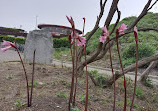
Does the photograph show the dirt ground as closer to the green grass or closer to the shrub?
the shrub

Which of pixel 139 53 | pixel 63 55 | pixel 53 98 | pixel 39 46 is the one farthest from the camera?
pixel 63 55

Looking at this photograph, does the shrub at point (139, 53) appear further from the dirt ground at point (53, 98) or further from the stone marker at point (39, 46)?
the dirt ground at point (53, 98)

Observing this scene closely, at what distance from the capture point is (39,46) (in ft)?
16.4

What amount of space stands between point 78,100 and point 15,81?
1.37 meters

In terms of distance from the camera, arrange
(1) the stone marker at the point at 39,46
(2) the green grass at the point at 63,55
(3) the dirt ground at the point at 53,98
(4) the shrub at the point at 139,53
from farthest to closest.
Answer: (2) the green grass at the point at 63,55
(4) the shrub at the point at 139,53
(1) the stone marker at the point at 39,46
(3) the dirt ground at the point at 53,98

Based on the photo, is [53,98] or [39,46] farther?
[39,46]

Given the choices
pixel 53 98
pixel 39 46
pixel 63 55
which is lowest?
pixel 63 55

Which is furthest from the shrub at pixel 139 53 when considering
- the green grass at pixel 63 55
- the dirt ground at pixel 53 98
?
the dirt ground at pixel 53 98

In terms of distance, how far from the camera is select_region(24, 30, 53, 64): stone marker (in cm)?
488

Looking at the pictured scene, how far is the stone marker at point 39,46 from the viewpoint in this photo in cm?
488

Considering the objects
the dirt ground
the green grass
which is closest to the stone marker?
the dirt ground

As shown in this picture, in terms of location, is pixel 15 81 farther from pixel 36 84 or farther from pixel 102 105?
pixel 102 105

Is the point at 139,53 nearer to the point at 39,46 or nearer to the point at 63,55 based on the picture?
the point at 39,46

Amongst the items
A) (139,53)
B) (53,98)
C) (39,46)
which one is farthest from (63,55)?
(53,98)
